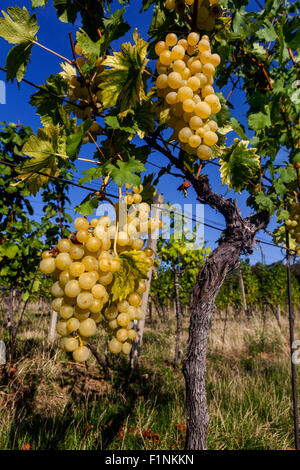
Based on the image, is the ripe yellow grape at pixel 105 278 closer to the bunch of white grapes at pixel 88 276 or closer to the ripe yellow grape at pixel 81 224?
the bunch of white grapes at pixel 88 276

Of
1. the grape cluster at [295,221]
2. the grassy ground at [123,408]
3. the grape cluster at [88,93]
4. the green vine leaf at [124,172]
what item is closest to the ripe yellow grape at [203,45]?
the grape cluster at [88,93]

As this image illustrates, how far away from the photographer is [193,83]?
3.35ft

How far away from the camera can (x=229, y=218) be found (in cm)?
186

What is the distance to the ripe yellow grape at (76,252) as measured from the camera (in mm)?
958

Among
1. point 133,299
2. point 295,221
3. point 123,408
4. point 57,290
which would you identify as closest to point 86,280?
point 57,290

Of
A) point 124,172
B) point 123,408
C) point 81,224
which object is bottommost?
point 123,408

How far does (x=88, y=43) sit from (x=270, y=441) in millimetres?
3595

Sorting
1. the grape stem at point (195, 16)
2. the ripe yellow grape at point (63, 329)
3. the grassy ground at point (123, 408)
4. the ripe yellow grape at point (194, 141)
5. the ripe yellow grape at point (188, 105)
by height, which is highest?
the grape stem at point (195, 16)

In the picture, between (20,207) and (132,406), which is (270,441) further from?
(20,207)

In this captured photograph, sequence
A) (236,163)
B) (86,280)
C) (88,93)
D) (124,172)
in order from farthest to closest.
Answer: (236,163) < (88,93) < (124,172) < (86,280)

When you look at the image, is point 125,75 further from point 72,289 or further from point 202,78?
point 72,289

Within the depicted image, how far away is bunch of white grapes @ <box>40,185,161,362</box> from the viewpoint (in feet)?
3.07

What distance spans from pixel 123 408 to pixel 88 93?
11.1ft

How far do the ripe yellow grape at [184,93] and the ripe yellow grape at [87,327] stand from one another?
807 millimetres
